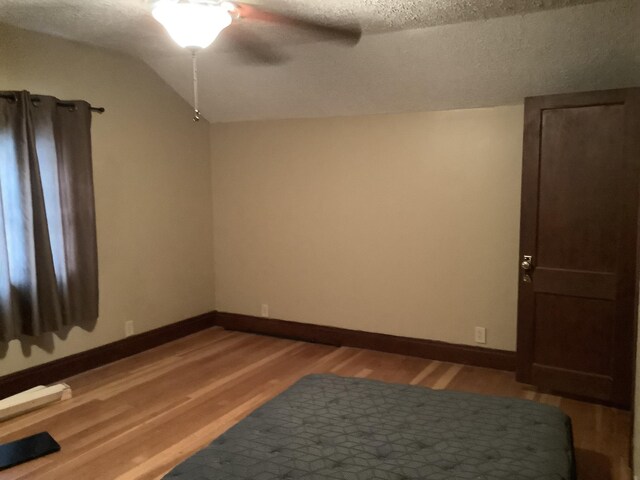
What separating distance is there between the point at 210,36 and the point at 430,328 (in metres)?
2.86

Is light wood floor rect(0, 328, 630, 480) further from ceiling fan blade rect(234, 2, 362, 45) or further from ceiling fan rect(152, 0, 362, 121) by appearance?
ceiling fan blade rect(234, 2, 362, 45)

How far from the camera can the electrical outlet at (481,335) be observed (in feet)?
13.6

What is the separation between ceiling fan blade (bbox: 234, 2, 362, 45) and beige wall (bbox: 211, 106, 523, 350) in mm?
1003

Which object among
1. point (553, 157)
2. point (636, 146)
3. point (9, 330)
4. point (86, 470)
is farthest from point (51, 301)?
point (636, 146)

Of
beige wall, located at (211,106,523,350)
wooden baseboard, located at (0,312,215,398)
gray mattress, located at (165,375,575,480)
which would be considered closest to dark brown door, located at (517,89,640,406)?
beige wall, located at (211,106,523,350)

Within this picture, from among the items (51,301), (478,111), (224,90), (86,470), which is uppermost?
(224,90)

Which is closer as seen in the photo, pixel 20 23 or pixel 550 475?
pixel 550 475

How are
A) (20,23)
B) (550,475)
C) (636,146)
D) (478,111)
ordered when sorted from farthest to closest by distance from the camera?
1. (478,111)
2. (20,23)
3. (636,146)
4. (550,475)

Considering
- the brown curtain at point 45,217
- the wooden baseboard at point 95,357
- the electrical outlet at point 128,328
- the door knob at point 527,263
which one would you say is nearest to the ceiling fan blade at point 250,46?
the brown curtain at point 45,217

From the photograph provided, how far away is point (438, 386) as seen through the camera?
3.79 meters

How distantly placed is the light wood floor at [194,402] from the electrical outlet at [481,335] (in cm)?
24

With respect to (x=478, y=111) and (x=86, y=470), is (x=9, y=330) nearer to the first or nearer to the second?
(x=86, y=470)

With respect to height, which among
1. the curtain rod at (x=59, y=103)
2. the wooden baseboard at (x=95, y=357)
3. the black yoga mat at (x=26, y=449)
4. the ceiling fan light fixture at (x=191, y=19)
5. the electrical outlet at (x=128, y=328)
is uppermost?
the ceiling fan light fixture at (x=191, y=19)

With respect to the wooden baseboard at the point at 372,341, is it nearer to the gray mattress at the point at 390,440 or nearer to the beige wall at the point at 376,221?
the beige wall at the point at 376,221
